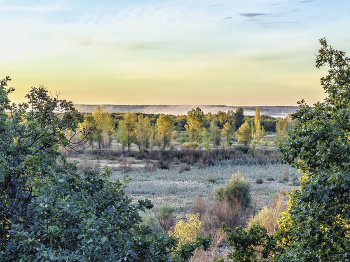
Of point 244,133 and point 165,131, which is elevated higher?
point 165,131

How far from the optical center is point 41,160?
14.3 ft

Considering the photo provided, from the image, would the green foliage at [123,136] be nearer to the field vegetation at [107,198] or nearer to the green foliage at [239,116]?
the field vegetation at [107,198]

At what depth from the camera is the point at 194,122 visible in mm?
65812

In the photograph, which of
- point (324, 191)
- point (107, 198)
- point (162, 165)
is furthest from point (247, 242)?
point (162, 165)

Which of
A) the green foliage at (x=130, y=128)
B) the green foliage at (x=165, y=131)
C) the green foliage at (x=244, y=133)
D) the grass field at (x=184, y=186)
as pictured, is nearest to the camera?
the grass field at (x=184, y=186)

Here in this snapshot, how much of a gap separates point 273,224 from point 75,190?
11093mm

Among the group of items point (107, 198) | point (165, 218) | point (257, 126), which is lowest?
point (165, 218)

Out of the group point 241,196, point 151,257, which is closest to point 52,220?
point 151,257

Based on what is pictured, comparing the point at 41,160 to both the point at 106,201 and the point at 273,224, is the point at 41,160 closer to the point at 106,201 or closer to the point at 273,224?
the point at 106,201

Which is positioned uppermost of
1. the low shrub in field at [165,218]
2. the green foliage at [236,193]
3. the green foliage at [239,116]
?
the green foliage at [239,116]

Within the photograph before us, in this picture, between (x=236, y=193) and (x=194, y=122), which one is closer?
(x=236, y=193)

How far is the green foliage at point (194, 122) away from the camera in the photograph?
64938 mm

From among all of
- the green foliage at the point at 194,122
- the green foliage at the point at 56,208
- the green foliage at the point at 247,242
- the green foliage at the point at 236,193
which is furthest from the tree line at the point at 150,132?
the green foliage at the point at 56,208

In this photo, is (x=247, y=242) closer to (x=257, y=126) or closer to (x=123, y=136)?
(x=123, y=136)
